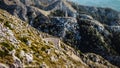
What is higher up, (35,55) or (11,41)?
(11,41)

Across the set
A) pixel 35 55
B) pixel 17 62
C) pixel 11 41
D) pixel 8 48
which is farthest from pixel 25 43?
pixel 17 62

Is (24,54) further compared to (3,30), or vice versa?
(3,30)

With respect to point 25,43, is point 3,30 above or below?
above

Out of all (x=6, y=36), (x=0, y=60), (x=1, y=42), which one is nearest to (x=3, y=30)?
(x=6, y=36)

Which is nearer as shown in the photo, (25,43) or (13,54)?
(13,54)

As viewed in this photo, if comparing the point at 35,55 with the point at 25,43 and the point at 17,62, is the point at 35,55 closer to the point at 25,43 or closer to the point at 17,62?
the point at 25,43

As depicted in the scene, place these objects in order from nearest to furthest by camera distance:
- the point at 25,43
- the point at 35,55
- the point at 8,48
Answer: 1. the point at 8,48
2. the point at 35,55
3. the point at 25,43

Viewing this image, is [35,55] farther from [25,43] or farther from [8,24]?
[8,24]

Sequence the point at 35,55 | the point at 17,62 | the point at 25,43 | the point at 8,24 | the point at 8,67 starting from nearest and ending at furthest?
the point at 8,67
the point at 17,62
the point at 35,55
the point at 25,43
the point at 8,24

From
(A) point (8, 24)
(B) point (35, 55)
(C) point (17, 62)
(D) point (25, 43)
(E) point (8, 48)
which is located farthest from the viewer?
(A) point (8, 24)
